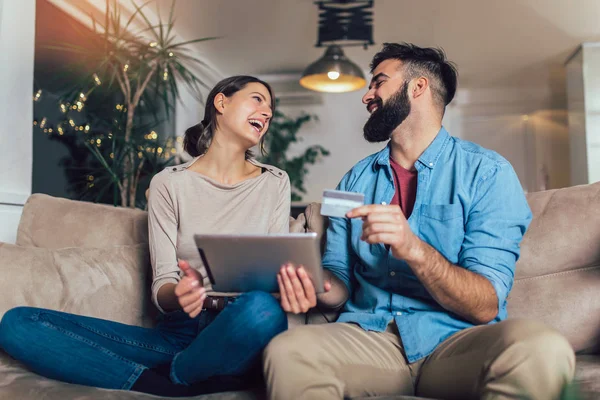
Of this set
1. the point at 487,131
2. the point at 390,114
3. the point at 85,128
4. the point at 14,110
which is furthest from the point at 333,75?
the point at 487,131

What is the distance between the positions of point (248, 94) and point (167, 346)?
2.64ft

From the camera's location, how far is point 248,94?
173cm

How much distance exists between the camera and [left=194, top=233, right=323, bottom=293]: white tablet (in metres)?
1.00

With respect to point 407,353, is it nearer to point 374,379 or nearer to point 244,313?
point 374,379

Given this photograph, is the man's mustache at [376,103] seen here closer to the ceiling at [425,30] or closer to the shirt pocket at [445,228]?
the shirt pocket at [445,228]

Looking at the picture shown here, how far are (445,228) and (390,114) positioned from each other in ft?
1.32

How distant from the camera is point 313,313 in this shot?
64.5 inches

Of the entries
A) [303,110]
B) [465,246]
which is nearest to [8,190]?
[465,246]

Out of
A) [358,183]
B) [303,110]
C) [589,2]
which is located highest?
[589,2]

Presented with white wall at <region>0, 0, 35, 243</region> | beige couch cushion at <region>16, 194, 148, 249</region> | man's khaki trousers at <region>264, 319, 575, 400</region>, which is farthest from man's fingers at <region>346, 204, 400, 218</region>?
white wall at <region>0, 0, 35, 243</region>

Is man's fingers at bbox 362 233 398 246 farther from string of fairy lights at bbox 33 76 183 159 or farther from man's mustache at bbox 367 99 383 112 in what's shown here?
string of fairy lights at bbox 33 76 183 159

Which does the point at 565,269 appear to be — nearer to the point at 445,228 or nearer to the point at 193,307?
the point at 445,228

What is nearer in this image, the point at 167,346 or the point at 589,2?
the point at 167,346

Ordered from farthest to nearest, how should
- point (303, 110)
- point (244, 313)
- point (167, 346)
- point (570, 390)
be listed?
1. point (303, 110)
2. point (167, 346)
3. point (244, 313)
4. point (570, 390)
